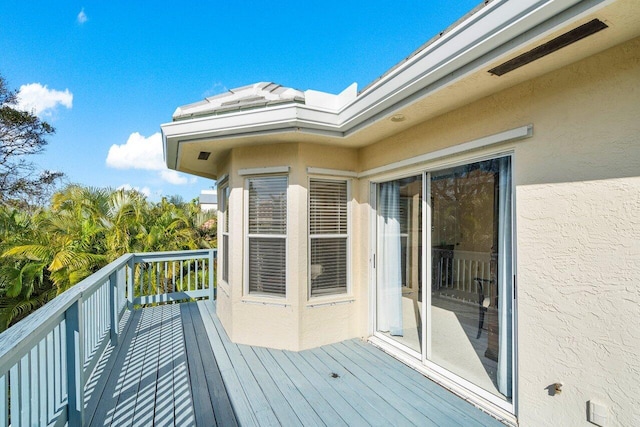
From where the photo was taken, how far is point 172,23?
9.49m

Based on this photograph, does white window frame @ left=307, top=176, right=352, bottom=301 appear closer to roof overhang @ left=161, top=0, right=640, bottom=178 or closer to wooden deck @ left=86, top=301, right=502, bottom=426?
roof overhang @ left=161, top=0, right=640, bottom=178

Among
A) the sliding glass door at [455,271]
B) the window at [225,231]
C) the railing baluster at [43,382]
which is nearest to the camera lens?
the railing baluster at [43,382]

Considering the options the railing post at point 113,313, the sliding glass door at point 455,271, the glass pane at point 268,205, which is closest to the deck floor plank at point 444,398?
the sliding glass door at point 455,271

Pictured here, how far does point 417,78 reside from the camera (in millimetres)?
2334

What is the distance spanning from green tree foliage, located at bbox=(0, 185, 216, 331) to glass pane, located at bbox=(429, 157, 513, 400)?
6965 mm

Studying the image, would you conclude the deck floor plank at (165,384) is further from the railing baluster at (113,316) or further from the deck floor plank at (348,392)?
the deck floor plank at (348,392)

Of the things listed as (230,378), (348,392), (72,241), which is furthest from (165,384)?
A: (72,241)

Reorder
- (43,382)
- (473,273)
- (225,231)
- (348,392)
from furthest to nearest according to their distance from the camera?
(225,231), (473,273), (348,392), (43,382)

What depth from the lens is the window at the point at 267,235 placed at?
4.06m

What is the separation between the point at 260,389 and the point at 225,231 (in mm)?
2682

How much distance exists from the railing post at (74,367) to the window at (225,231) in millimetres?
2453

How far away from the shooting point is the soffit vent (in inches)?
64.8

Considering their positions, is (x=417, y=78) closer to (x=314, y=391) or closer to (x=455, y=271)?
(x=455, y=271)

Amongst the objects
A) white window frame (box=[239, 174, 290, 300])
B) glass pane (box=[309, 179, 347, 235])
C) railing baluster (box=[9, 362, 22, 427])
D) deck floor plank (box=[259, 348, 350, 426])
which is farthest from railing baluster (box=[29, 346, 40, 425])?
glass pane (box=[309, 179, 347, 235])
